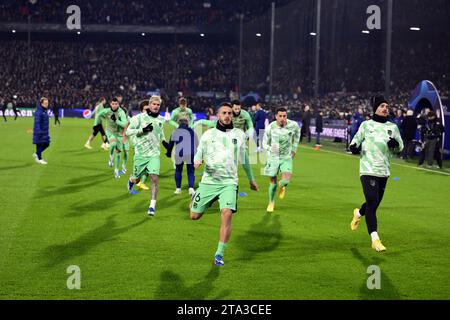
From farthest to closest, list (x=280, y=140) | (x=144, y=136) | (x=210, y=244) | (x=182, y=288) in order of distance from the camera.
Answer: (x=280, y=140) → (x=144, y=136) → (x=210, y=244) → (x=182, y=288)

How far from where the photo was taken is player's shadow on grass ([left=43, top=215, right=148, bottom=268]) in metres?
10.2

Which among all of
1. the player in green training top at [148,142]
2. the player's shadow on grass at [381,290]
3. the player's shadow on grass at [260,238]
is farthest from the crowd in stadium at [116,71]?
the player's shadow on grass at [381,290]

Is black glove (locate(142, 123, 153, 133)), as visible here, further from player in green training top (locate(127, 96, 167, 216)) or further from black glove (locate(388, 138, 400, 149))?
black glove (locate(388, 138, 400, 149))

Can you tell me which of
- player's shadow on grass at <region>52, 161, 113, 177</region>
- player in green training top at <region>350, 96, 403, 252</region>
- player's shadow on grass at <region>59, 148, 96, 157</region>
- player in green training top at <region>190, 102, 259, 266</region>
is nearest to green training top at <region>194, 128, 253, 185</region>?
player in green training top at <region>190, 102, 259, 266</region>

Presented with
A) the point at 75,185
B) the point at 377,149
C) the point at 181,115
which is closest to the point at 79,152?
the point at 75,185

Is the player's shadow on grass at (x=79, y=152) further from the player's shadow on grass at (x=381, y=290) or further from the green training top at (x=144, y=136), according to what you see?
the player's shadow on grass at (x=381, y=290)

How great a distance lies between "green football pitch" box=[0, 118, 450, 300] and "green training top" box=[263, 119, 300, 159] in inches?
48.3

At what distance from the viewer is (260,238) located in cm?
1202

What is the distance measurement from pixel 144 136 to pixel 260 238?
3.63 metres

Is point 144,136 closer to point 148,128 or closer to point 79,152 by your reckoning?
point 148,128

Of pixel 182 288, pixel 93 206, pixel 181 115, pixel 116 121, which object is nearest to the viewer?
pixel 182 288

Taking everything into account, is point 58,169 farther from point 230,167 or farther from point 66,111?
point 66,111
